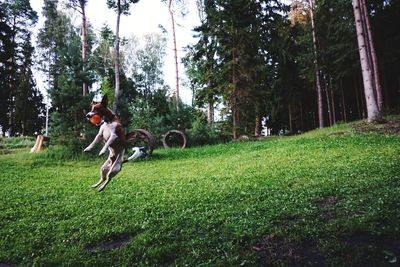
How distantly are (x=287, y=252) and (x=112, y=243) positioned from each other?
3.76 metres

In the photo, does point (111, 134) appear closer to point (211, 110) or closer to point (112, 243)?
point (112, 243)

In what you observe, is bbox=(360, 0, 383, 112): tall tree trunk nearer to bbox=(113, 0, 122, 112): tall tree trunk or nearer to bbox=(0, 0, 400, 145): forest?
bbox=(0, 0, 400, 145): forest

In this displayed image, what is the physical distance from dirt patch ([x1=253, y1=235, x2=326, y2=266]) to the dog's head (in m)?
3.58

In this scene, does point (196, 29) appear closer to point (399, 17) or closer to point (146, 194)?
point (399, 17)

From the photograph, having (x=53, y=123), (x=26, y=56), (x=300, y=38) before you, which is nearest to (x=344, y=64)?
(x=300, y=38)

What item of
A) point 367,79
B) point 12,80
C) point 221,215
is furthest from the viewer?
point 12,80

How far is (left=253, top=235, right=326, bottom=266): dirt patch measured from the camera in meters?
5.32

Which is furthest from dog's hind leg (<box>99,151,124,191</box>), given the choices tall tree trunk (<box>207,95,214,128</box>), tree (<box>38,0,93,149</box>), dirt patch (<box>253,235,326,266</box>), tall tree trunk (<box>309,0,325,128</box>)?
tall tree trunk (<box>309,0,325,128</box>)

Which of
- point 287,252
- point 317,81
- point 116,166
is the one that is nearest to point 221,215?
point 287,252

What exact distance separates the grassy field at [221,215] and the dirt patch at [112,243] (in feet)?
0.08

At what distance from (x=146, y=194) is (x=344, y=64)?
1074 inches

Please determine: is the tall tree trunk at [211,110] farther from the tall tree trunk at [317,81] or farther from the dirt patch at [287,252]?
the dirt patch at [287,252]

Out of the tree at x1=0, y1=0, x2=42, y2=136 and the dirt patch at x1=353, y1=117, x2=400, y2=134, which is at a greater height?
the tree at x1=0, y1=0, x2=42, y2=136

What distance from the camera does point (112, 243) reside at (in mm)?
7047
